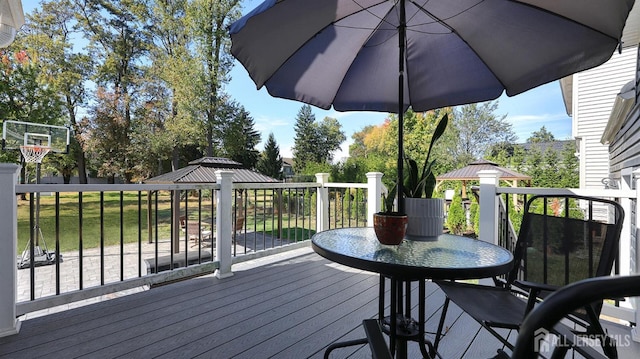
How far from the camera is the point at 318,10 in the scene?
5.81ft

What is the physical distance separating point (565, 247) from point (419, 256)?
0.89 meters

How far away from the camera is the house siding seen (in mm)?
6805

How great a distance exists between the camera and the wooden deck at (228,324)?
1.84m

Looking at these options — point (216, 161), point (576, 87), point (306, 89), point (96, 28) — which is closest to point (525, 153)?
point (576, 87)

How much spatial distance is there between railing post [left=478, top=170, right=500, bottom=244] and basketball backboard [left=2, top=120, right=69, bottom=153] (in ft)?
29.4

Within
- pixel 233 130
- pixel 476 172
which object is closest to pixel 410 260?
pixel 476 172

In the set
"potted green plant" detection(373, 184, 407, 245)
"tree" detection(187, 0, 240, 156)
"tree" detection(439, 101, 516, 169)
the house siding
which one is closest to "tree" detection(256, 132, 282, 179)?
"tree" detection(187, 0, 240, 156)

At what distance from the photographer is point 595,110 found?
281 inches

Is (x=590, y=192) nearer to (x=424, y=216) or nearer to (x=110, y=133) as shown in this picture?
(x=424, y=216)

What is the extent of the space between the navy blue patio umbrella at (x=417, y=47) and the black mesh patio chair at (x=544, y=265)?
62 centimetres

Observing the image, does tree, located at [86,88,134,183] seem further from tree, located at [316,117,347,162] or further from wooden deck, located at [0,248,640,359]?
tree, located at [316,117,347,162]

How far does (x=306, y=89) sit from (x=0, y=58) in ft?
46.4

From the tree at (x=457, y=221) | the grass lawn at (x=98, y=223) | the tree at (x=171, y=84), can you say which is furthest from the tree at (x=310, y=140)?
the tree at (x=457, y=221)

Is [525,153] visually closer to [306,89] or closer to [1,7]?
[306,89]
